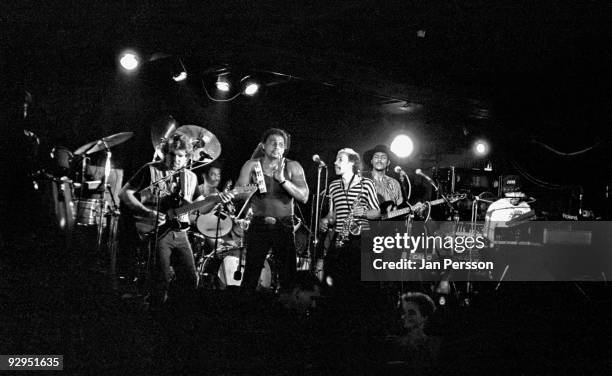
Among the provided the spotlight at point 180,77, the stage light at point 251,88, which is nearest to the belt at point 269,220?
the stage light at point 251,88

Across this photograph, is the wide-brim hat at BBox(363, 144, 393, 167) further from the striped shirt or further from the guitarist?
the guitarist

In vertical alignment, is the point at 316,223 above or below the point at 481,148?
below

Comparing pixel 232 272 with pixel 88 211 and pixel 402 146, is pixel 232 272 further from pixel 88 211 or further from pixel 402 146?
pixel 402 146

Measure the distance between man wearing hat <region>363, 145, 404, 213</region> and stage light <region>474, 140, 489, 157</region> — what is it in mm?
1641

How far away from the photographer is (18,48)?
630 cm

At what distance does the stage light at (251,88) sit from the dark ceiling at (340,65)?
12 centimetres

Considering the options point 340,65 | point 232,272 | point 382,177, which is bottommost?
point 232,272

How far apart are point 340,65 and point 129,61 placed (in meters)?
2.65

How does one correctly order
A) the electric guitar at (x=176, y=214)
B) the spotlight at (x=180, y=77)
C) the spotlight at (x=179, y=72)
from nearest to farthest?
the electric guitar at (x=176, y=214), the spotlight at (x=179, y=72), the spotlight at (x=180, y=77)

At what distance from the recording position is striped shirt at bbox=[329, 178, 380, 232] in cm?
761

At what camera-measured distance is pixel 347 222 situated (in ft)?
24.8

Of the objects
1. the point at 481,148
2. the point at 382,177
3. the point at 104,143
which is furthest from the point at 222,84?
the point at 481,148

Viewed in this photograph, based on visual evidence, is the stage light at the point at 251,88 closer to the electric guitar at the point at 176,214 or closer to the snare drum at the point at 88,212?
the electric guitar at the point at 176,214

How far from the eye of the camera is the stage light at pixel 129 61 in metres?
6.95
